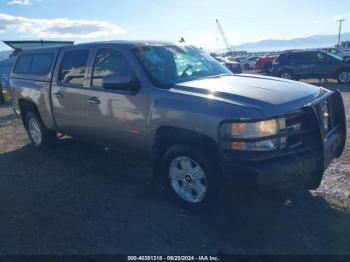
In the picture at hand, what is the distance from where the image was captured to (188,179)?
13.0 feet

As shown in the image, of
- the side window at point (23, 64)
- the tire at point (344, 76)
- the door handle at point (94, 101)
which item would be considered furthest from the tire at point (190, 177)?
the tire at point (344, 76)

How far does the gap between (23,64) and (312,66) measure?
14.5 metres

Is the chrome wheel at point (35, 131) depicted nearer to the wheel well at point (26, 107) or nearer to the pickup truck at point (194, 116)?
the wheel well at point (26, 107)

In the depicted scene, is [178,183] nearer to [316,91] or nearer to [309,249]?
[309,249]

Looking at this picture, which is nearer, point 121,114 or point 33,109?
point 121,114

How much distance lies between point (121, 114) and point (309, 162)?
2.35 meters

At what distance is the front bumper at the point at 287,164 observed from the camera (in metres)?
3.29

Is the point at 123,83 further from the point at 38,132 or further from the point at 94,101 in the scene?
the point at 38,132

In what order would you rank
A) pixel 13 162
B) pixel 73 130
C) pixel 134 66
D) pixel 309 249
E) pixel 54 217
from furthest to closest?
pixel 13 162
pixel 73 130
pixel 134 66
pixel 54 217
pixel 309 249

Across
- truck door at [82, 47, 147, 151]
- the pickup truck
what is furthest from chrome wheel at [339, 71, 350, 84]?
truck door at [82, 47, 147, 151]

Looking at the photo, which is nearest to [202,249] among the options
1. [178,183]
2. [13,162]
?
[178,183]

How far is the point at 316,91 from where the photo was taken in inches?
160

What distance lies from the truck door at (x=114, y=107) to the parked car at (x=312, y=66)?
48.7 ft

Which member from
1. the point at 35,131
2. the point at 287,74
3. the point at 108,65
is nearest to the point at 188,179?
the point at 108,65
